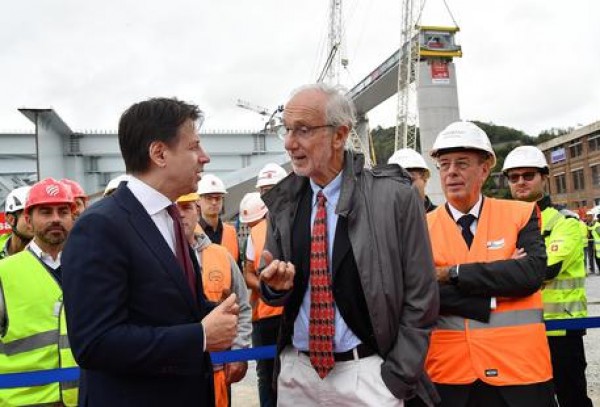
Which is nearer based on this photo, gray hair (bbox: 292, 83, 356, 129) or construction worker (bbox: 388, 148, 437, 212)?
gray hair (bbox: 292, 83, 356, 129)

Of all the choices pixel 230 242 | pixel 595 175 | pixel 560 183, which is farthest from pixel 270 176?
pixel 560 183

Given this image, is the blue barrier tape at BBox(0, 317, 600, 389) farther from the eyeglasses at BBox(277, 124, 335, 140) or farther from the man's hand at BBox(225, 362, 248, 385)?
the eyeglasses at BBox(277, 124, 335, 140)

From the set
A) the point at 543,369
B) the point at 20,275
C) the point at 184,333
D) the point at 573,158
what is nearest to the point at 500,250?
the point at 543,369

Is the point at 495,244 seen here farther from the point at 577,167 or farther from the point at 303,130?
the point at 577,167

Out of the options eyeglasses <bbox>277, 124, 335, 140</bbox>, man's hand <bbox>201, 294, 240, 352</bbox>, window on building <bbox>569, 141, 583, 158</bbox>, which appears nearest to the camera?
man's hand <bbox>201, 294, 240, 352</bbox>

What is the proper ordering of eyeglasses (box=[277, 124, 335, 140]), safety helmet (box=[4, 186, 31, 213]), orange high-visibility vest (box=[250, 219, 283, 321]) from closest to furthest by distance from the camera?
eyeglasses (box=[277, 124, 335, 140]), orange high-visibility vest (box=[250, 219, 283, 321]), safety helmet (box=[4, 186, 31, 213])

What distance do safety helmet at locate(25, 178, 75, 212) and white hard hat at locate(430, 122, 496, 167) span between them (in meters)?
2.24

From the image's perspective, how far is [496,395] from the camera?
8.20 ft

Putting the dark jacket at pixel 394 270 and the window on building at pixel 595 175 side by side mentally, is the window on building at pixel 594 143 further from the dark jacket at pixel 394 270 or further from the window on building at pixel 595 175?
the dark jacket at pixel 394 270

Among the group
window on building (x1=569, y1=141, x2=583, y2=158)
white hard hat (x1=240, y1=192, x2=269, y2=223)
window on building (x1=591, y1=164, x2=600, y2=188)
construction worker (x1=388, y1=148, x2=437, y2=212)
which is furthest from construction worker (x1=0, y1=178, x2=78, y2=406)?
window on building (x1=569, y1=141, x2=583, y2=158)

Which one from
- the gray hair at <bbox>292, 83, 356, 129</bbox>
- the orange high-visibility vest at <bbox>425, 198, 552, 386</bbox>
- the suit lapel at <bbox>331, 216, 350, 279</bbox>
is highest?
the gray hair at <bbox>292, 83, 356, 129</bbox>

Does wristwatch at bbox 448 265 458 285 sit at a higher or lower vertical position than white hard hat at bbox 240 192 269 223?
lower

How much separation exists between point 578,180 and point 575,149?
10.6ft

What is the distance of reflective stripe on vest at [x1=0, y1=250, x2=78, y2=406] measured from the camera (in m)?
2.81
